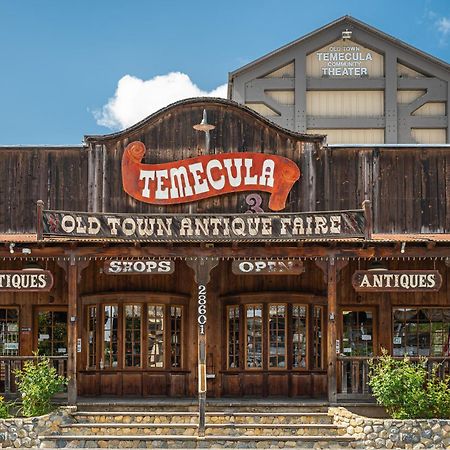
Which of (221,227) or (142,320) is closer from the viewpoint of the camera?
(221,227)

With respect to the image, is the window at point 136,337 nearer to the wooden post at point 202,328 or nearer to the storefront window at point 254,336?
the storefront window at point 254,336

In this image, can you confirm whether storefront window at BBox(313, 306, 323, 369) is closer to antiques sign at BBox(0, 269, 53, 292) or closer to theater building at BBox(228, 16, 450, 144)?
antiques sign at BBox(0, 269, 53, 292)

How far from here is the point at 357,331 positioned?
2244 cm

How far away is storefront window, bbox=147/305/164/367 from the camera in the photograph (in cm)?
2197

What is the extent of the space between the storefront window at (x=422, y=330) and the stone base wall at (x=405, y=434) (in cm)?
437

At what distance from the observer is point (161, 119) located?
74.9ft

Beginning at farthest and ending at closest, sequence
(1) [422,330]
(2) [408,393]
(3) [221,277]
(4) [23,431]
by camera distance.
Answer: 1. (1) [422,330]
2. (3) [221,277]
3. (2) [408,393]
4. (4) [23,431]

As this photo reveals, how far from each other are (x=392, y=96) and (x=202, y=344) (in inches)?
917

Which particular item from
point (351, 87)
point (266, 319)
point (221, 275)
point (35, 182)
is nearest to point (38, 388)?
point (221, 275)

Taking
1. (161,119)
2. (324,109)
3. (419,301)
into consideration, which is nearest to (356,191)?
(419,301)

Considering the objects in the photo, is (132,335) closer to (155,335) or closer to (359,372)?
(155,335)

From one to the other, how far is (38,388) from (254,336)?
5.64 meters

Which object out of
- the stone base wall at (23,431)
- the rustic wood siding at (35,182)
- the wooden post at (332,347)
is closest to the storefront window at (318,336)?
the wooden post at (332,347)

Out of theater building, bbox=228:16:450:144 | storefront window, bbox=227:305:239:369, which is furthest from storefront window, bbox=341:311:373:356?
theater building, bbox=228:16:450:144
